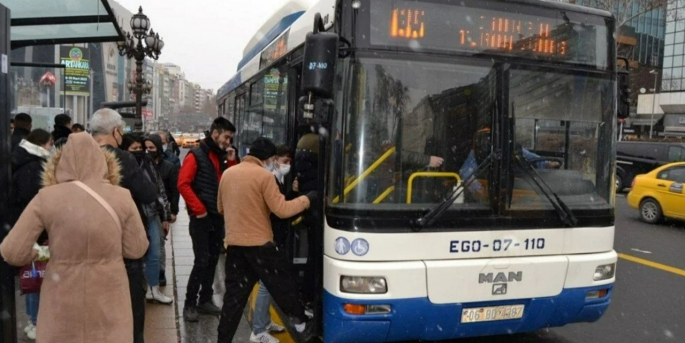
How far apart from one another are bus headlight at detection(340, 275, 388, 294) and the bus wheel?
1135cm

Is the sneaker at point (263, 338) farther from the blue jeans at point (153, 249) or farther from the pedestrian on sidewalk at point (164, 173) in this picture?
the pedestrian on sidewalk at point (164, 173)

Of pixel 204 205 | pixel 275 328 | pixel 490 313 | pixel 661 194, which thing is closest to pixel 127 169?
pixel 204 205

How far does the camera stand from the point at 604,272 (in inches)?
195

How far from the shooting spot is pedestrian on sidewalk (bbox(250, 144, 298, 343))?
5195 mm

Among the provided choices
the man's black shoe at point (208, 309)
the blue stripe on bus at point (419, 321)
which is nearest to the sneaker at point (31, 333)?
the man's black shoe at point (208, 309)

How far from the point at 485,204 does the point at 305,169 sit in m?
1.53

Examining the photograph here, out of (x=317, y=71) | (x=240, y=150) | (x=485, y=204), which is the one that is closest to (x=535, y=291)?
(x=485, y=204)

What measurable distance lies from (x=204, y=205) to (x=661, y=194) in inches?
447

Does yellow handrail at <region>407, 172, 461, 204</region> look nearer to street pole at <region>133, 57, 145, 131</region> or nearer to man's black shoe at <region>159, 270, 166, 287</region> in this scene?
man's black shoe at <region>159, 270, 166, 287</region>

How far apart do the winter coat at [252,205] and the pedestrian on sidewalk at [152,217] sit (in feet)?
3.86

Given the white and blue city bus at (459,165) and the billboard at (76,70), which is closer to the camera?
the white and blue city bus at (459,165)

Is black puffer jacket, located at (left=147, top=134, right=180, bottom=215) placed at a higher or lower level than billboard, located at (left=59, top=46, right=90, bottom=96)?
lower

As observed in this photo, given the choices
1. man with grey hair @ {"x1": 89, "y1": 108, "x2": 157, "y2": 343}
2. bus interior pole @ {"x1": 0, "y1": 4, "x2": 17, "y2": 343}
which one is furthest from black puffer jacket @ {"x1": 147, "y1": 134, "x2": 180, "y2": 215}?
bus interior pole @ {"x1": 0, "y1": 4, "x2": 17, "y2": 343}

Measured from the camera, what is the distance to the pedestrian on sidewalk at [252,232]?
4617mm
